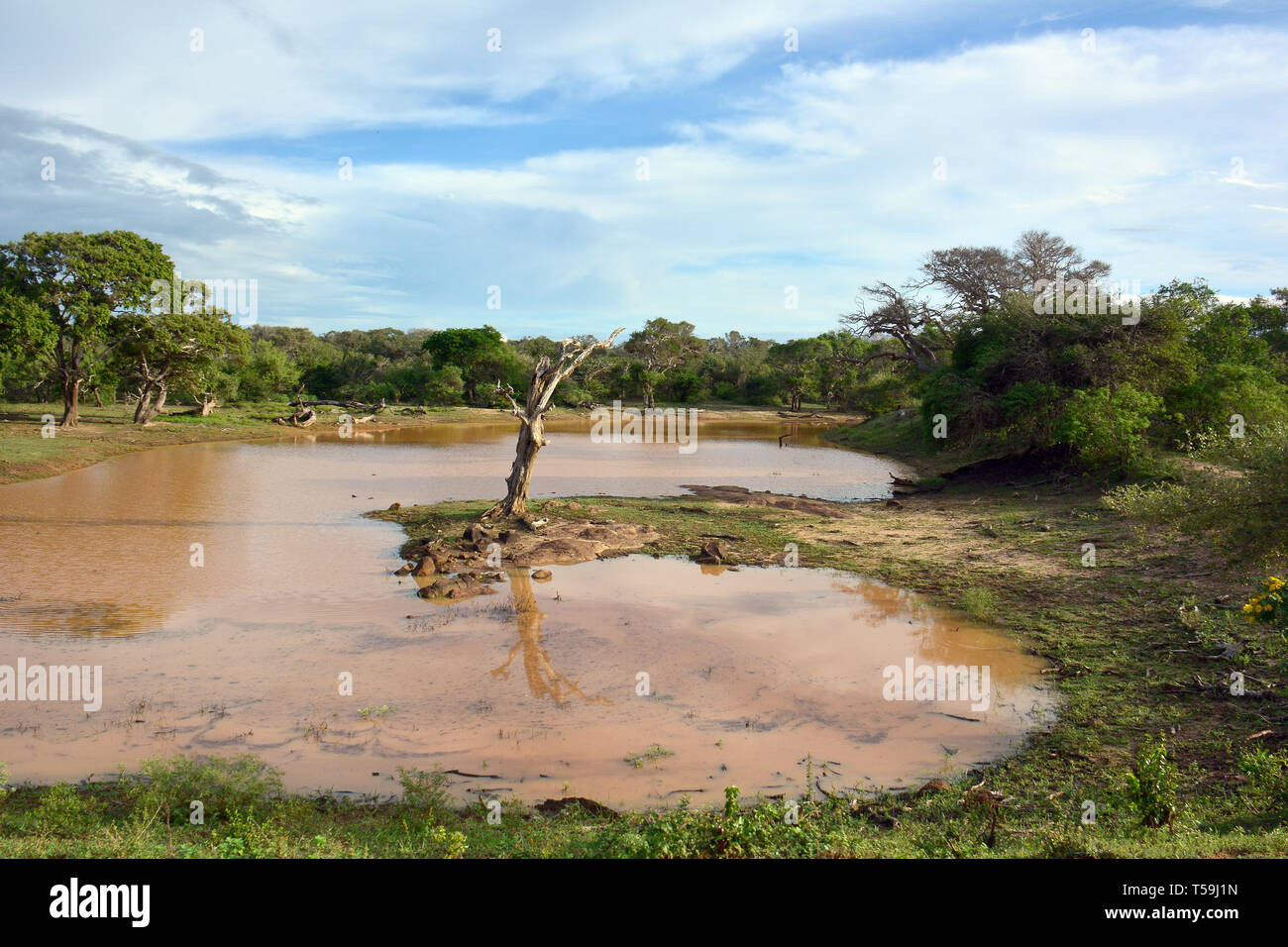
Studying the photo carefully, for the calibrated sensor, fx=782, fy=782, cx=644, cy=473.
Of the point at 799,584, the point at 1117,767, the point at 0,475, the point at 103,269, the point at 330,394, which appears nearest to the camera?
the point at 1117,767

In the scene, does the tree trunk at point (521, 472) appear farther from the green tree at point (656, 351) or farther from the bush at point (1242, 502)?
the green tree at point (656, 351)

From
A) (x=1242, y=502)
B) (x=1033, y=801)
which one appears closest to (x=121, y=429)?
(x=1033, y=801)

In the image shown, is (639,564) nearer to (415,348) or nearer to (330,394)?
(330,394)

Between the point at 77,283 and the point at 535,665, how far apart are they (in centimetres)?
3197

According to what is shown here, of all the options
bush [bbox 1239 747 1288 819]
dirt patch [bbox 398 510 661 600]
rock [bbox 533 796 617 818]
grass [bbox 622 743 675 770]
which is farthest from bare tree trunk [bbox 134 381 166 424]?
bush [bbox 1239 747 1288 819]

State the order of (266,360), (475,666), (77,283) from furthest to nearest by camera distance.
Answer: (266,360), (77,283), (475,666)

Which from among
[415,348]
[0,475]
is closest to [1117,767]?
[0,475]

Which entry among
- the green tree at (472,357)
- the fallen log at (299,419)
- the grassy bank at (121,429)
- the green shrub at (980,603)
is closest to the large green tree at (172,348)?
the grassy bank at (121,429)

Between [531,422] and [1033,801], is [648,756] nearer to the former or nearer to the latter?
[1033,801]

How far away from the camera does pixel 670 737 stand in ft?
24.7

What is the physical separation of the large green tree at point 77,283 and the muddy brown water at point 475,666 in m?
17.3

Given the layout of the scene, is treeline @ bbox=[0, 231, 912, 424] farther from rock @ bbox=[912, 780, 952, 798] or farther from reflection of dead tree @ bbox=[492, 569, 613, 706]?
rock @ bbox=[912, 780, 952, 798]

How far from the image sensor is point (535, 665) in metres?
9.52

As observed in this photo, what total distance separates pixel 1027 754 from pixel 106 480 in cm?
2532
